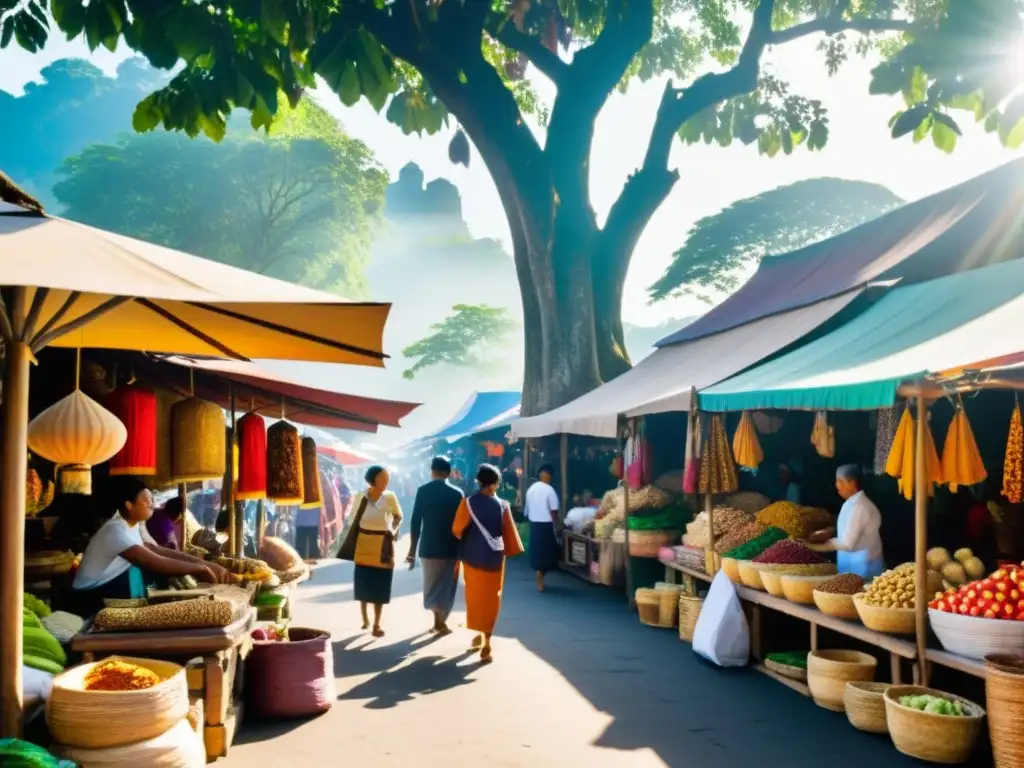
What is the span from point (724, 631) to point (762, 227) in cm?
2811

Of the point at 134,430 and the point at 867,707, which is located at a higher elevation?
the point at 134,430

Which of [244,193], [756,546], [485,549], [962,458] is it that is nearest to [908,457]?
[962,458]

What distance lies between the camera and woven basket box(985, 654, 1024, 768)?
15.9 feet

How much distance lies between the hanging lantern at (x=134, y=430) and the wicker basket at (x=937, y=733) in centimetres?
506

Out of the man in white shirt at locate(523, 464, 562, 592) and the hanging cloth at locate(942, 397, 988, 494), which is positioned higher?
the hanging cloth at locate(942, 397, 988, 494)

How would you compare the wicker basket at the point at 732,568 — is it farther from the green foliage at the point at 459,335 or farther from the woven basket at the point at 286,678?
the green foliage at the point at 459,335

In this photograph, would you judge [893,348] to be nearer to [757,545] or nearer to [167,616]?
[757,545]

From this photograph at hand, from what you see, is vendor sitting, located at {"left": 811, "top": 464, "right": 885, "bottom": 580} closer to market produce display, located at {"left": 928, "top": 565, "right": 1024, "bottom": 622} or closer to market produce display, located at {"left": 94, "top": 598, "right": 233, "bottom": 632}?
market produce display, located at {"left": 928, "top": 565, "right": 1024, "bottom": 622}

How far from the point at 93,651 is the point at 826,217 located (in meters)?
33.9

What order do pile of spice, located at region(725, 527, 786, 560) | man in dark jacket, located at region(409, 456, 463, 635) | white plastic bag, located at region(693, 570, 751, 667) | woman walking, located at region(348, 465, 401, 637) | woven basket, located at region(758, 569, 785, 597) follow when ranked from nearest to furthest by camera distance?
woven basket, located at region(758, 569, 785, 597), white plastic bag, located at region(693, 570, 751, 667), pile of spice, located at region(725, 527, 786, 560), man in dark jacket, located at region(409, 456, 463, 635), woman walking, located at region(348, 465, 401, 637)

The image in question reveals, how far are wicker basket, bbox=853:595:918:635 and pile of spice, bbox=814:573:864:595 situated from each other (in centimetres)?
51

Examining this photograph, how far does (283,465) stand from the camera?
8.11 meters

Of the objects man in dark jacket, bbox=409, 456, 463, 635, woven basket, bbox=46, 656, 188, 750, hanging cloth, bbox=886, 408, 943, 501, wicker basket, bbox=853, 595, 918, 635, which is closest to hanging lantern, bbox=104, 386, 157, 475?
woven basket, bbox=46, 656, 188, 750

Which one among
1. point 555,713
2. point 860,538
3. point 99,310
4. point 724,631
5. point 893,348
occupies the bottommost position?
point 555,713
